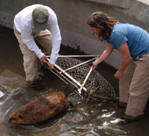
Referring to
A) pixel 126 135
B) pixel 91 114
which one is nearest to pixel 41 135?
pixel 91 114

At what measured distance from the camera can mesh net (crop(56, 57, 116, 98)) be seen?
204 inches

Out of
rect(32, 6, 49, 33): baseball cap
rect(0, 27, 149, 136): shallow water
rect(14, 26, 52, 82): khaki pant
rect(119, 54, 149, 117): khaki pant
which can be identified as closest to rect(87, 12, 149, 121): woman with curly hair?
rect(119, 54, 149, 117): khaki pant

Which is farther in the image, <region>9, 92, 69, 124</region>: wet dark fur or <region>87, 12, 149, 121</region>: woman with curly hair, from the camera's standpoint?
<region>9, 92, 69, 124</region>: wet dark fur

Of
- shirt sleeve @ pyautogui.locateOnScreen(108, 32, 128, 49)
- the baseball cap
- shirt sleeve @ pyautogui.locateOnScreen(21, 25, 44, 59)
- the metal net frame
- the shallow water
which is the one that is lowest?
the shallow water

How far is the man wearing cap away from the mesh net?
0.43m

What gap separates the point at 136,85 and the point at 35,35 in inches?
79.3

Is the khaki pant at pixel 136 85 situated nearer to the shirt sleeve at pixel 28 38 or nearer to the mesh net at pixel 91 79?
the mesh net at pixel 91 79

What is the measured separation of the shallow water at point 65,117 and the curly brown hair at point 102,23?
59.6 inches

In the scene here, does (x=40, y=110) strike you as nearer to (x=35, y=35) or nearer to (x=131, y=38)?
(x=35, y=35)

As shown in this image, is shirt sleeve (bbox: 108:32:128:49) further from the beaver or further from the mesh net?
the beaver

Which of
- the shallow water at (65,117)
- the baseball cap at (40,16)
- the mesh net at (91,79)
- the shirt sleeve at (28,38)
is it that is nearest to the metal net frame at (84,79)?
the mesh net at (91,79)

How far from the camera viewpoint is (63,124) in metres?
4.80

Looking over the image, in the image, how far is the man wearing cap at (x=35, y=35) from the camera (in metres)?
4.63

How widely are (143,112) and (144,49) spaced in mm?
1174
